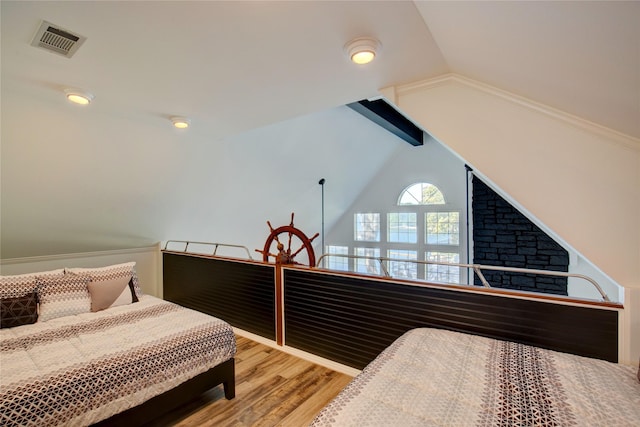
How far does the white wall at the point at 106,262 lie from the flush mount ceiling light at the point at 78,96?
2.57m

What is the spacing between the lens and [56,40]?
4.66 feet

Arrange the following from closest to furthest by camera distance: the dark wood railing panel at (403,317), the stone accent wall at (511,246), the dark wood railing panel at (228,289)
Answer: the dark wood railing panel at (403,317) → the dark wood railing panel at (228,289) → the stone accent wall at (511,246)

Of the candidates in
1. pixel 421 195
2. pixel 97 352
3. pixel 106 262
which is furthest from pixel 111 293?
pixel 421 195

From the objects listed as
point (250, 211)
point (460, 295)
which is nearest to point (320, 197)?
point (250, 211)

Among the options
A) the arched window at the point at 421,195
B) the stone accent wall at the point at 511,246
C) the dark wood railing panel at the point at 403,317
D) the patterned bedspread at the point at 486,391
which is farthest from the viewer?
the arched window at the point at 421,195

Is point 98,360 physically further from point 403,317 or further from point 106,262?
point 106,262

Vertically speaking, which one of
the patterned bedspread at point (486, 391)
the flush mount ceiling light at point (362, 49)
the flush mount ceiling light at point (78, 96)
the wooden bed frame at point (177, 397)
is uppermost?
the flush mount ceiling light at point (362, 49)

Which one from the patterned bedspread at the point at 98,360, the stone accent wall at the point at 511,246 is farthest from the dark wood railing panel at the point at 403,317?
the stone accent wall at the point at 511,246

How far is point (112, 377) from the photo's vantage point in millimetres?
1594

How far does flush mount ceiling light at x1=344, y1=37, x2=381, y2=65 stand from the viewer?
1426mm

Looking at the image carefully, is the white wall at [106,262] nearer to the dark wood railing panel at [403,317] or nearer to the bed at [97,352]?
the bed at [97,352]

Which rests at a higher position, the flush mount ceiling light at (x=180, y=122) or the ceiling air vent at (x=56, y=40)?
the ceiling air vent at (x=56, y=40)

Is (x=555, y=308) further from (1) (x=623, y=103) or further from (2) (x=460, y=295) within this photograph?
(1) (x=623, y=103)

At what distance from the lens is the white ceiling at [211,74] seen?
109 cm
